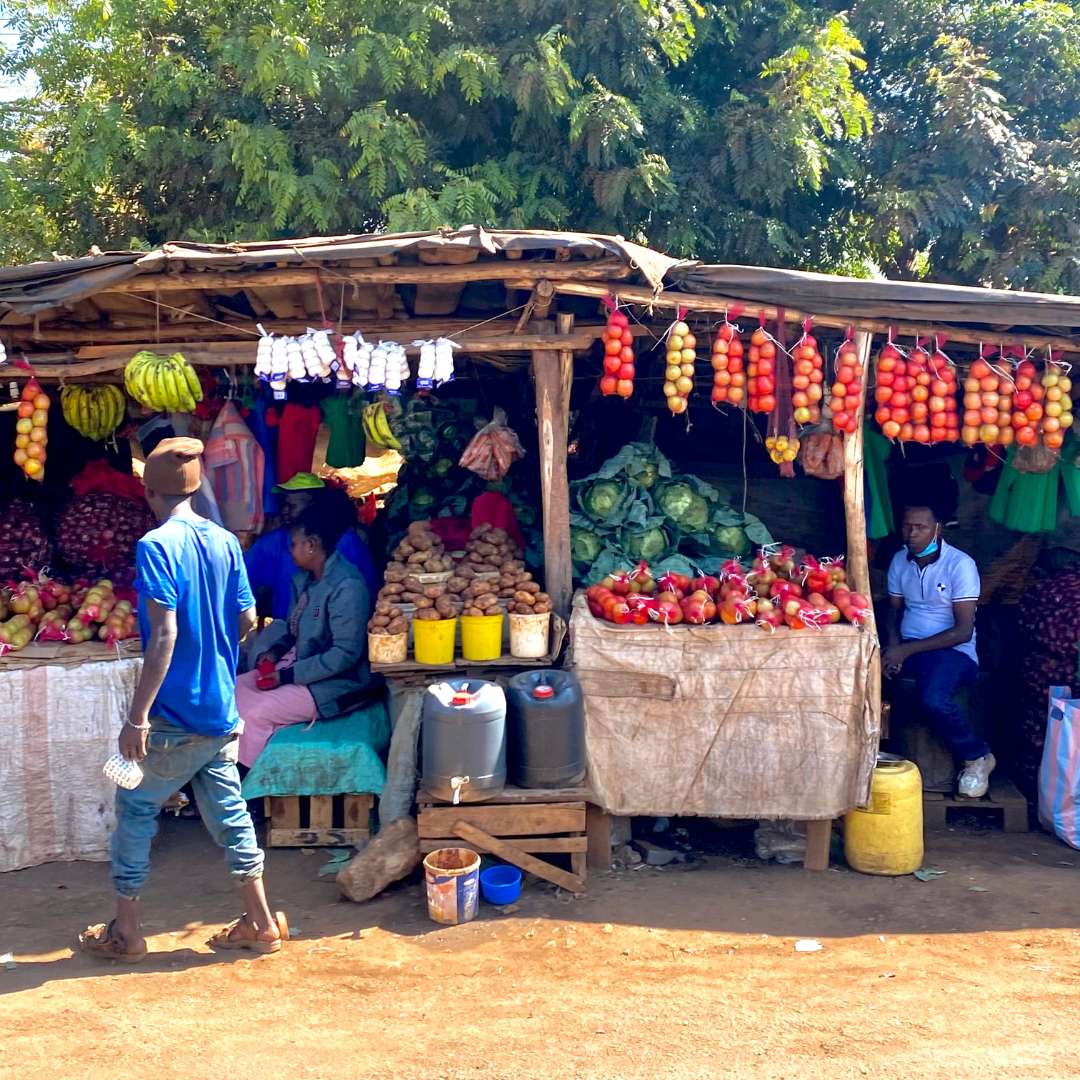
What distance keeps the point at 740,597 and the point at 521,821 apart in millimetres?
1611

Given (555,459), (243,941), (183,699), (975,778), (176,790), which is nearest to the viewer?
(183,699)

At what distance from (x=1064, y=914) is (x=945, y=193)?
6532mm

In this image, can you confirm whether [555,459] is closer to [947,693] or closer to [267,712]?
[267,712]

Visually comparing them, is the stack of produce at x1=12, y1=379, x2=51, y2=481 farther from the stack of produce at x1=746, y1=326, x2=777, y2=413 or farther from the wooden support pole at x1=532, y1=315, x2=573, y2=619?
the stack of produce at x1=746, y1=326, x2=777, y2=413

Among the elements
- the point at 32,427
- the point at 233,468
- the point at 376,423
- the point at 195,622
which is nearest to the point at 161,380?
the point at 32,427

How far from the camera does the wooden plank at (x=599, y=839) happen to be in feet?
17.1

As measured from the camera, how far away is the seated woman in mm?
5637

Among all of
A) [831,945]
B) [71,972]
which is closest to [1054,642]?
[831,945]

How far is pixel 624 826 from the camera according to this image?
5.39 meters

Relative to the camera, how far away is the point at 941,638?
19.4 feet

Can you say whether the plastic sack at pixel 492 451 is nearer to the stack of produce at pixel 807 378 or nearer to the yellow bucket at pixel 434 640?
the yellow bucket at pixel 434 640

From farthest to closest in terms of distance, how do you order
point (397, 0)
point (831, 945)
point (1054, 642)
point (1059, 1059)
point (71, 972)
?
point (397, 0), point (1054, 642), point (831, 945), point (71, 972), point (1059, 1059)

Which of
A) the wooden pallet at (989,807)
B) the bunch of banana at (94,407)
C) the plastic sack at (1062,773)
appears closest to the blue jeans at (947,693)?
the wooden pallet at (989,807)

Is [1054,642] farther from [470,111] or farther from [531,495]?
[470,111]
